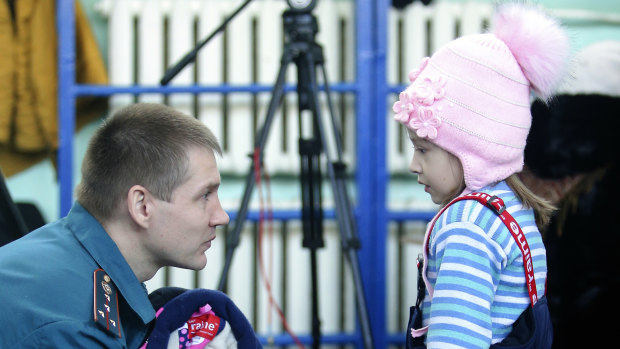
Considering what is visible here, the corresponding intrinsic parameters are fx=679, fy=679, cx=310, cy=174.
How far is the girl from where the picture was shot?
1.06 metres

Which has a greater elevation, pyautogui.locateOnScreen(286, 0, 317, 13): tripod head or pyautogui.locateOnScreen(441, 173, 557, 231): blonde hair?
pyautogui.locateOnScreen(286, 0, 317, 13): tripod head

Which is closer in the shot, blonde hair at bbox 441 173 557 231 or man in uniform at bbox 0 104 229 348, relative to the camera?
man in uniform at bbox 0 104 229 348

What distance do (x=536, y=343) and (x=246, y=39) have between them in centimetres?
184

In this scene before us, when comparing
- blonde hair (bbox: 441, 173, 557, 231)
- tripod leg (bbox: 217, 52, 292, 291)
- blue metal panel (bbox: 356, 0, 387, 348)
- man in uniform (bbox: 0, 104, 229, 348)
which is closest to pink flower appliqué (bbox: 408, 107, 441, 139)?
blonde hair (bbox: 441, 173, 557, 231)

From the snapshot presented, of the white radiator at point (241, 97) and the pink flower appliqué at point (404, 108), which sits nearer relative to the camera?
the pink flower appliqué at point (404, 108)

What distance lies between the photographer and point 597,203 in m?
1.86

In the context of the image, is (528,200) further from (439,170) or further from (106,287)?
(106,287)

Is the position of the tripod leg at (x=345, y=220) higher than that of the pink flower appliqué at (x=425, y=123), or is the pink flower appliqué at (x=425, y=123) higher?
the pink flower appliqué at (x=425, y=123)

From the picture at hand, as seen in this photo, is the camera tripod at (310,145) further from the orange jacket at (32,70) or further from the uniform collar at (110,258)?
the orange jacket at (32,70)

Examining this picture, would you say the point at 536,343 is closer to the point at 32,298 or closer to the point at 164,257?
the point at 164,257

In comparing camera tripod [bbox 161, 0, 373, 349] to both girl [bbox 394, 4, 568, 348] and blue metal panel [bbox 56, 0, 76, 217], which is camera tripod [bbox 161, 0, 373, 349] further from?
blue metal panel [bbox 56, 0, 76, 217]

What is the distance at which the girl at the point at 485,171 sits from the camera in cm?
106

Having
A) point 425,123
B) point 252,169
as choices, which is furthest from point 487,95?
point 252,169

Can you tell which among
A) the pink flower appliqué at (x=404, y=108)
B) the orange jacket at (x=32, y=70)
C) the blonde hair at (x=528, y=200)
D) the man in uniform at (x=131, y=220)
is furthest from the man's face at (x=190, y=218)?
the orange jacket at (x=32, y=70)
